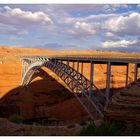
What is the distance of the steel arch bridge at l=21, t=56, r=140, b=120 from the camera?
2151 centimetres

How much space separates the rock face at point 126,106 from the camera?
17.5m

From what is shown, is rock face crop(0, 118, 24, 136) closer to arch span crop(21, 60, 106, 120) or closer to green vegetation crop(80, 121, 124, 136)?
green vegetation crop(80, 121, 124, 136)

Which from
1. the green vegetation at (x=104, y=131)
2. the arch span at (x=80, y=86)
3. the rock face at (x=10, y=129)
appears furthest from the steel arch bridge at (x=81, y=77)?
the rock face at (x=10, y=129)

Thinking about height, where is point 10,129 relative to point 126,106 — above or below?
below

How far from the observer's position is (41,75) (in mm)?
57562

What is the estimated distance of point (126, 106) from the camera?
→ 58.1 ft

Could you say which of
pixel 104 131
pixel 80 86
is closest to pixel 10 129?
pixel 104 131

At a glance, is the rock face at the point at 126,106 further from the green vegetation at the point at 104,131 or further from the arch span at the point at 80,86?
the arch span at the point at 80,86

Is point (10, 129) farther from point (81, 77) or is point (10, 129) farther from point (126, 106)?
point (81, 77)

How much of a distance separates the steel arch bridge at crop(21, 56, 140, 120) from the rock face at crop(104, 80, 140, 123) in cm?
79

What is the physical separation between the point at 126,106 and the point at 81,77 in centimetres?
950

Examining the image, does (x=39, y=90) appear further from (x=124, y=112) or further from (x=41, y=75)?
(x=124, y=112)

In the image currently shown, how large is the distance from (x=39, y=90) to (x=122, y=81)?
48.6 ft

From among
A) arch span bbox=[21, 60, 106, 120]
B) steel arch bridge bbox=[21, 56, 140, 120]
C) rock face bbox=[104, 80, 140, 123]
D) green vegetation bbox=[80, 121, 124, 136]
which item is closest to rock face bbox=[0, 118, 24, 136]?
green vegetation bbox=[80, 121, 124, 136]
